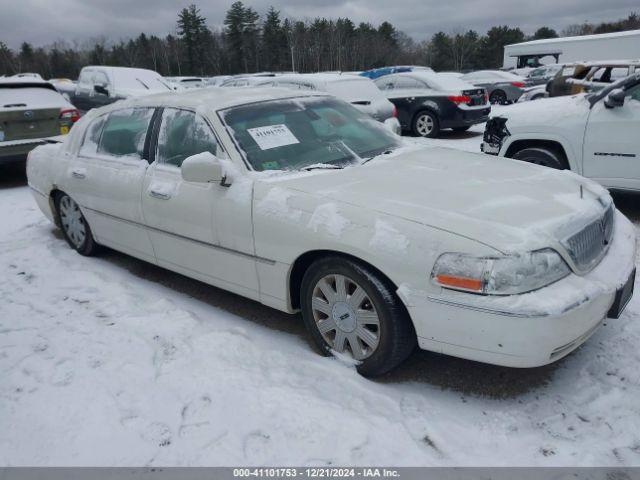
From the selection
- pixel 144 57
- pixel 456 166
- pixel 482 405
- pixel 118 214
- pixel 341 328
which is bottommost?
pixel 482 405

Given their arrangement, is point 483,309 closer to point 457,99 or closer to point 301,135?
point 301,135

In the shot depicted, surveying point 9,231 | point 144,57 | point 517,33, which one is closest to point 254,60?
point 144,57

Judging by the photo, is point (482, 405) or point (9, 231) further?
point (9, 231)

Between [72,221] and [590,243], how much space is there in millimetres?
4462

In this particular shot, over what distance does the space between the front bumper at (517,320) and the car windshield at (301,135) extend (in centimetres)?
134

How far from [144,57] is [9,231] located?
234 feet

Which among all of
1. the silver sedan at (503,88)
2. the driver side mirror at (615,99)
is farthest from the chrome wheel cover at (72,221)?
the silver sedan at (503,88)

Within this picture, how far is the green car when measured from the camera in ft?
24.5

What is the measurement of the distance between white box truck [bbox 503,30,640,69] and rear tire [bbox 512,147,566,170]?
27050mm

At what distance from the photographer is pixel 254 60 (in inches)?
2542

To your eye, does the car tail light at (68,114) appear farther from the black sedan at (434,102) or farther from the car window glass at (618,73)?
the car window glass at (618,73)

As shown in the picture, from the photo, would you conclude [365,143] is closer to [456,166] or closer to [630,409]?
[456,166]

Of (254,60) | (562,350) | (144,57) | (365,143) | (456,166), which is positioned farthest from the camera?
(144,57)

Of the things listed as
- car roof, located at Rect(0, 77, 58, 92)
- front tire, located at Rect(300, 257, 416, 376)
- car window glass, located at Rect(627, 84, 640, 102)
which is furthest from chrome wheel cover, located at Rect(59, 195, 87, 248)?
car window glass, located at Rect(627, 84, 640, 102)
